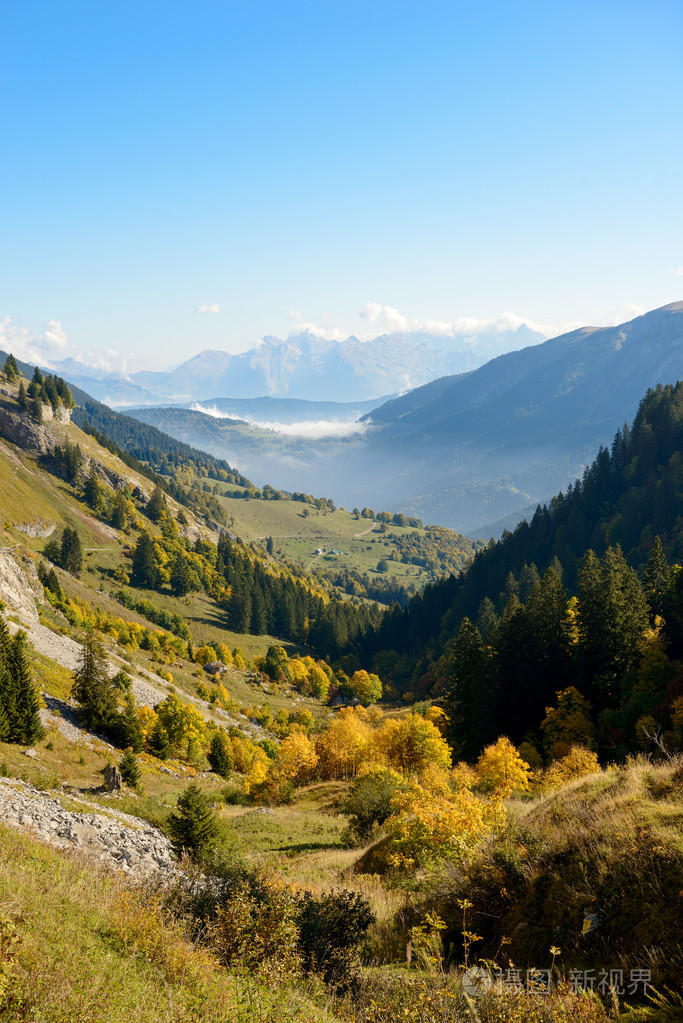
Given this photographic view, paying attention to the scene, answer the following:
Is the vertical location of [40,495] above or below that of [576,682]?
above

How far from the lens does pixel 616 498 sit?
504 feet

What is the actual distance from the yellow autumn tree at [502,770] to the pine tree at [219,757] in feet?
114

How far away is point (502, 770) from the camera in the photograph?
42625 mm

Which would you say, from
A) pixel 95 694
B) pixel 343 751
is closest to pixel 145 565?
pixel 343 751

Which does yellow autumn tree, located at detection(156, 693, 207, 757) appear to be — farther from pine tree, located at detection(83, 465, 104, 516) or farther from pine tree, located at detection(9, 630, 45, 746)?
pine tree, located at detection(83, 465, 104, 516)

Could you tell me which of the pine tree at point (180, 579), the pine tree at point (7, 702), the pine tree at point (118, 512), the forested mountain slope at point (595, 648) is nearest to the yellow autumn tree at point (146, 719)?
the pine tree at point (7, 702)

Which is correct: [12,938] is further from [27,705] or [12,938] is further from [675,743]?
[27,705]

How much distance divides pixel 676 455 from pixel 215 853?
483ft

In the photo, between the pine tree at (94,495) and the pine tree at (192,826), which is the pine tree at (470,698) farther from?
the pine tree at (94,495)

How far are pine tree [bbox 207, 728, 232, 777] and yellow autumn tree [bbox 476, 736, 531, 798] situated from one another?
34625 mm

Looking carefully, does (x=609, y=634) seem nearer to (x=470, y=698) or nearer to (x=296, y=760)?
(x=470, y=698)

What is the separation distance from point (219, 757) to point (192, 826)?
40.8 meters

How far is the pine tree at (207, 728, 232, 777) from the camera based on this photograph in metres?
65.8

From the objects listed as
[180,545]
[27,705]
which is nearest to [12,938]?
[27,705]
